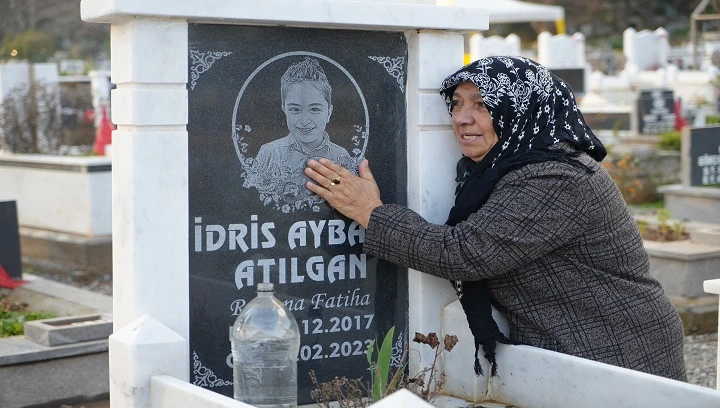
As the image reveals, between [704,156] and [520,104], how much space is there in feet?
21.0

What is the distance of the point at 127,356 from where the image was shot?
2.76 metres

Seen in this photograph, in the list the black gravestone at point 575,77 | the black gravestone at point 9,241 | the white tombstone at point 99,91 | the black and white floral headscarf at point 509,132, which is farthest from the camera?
the black gravestone at point 575,77

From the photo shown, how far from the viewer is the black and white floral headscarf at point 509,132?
317 centimetres

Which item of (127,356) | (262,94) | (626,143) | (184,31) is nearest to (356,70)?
(262,94)

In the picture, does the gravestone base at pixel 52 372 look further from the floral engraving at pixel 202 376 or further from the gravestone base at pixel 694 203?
the gravestone base at pixel 694 203

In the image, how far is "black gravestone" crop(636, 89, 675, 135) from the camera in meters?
13.8

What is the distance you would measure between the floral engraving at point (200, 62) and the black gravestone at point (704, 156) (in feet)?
21.7

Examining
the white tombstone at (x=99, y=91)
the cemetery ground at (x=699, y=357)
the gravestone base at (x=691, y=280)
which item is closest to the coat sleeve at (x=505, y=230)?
the cemetery ground at (x=699, y=357)

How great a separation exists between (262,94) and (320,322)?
703mm

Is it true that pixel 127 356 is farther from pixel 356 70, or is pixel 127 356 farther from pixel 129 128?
pixel 356 70

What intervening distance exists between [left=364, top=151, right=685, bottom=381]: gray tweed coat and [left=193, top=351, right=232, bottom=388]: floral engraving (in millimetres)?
580

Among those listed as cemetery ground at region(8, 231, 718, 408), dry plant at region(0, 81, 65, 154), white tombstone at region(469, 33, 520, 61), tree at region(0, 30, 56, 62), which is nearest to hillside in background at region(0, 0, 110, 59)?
tree at region(0, 30, 56, 62)

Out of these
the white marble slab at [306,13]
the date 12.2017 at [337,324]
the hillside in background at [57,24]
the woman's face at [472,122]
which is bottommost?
the date 12.2017 at [337,324]

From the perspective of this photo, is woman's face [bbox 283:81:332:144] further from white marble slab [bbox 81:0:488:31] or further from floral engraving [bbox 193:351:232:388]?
floral engraving [bbox 193:351:232:388]
